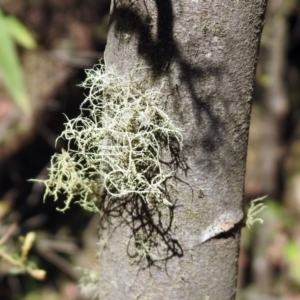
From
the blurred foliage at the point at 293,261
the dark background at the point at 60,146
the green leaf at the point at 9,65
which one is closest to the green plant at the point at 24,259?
the green leaf at the point at 9,65

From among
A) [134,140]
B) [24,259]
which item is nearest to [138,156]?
[134,140]

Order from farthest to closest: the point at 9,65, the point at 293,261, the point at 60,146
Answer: the point at 293,261
the point at 60,146
the point at 9,65

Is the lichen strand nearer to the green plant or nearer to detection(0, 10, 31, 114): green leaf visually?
the green plant

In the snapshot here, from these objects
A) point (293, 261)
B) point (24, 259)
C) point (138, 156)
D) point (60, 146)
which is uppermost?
point (138, 156)

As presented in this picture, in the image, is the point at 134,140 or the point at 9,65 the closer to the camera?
the point at 134,140

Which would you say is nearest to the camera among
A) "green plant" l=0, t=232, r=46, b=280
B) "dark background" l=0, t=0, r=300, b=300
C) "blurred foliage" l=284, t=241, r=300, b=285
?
"green plant" l=0, t=232, r=46, b=280

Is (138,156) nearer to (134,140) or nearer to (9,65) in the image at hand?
(134,140)

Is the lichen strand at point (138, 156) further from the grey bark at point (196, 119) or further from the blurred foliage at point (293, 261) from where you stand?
the blurred foliage at point (293, 261)

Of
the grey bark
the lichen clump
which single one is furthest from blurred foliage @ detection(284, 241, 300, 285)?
the lichen clump

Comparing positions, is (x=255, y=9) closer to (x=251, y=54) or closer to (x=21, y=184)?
(x=251, y=54)
